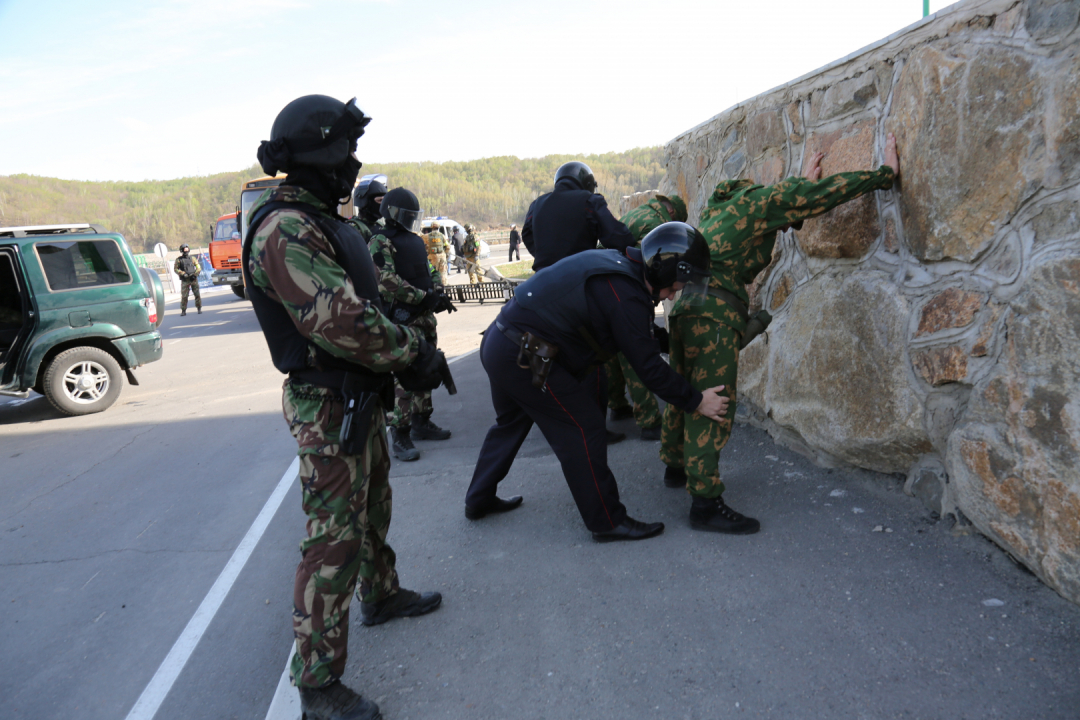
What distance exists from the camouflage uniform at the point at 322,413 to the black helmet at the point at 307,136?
106 millimetres

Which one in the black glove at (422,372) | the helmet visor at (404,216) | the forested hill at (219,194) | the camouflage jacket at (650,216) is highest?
the forested hill at (219,194)

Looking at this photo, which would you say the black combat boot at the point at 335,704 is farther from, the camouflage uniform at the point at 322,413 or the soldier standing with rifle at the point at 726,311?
the soldier standing with rifle at the point at 726,311

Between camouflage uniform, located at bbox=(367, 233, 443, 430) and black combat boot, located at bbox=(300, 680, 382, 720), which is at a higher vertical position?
camouflage uniform, located at bbox=(367, 233, 443, 430)

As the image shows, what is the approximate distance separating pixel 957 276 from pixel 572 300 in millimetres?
1706

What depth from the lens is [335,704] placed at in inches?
87.7

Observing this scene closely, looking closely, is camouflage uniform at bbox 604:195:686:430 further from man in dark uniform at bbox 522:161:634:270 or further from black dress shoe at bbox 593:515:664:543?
black dress shoe at bbox 593:515:664:543

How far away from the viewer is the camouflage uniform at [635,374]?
4.54 meters

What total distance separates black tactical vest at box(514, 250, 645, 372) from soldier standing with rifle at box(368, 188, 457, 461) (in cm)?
215

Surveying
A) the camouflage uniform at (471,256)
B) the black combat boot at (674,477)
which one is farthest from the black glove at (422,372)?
the camouflage uniform at (471,256)

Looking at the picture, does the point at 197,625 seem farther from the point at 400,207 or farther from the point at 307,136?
the point at 400,207

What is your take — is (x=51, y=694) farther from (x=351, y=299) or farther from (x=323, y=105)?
(x=323, y=105)

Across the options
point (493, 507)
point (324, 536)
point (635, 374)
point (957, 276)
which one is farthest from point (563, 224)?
point (324, 536)

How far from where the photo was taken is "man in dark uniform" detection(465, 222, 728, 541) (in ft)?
9.84

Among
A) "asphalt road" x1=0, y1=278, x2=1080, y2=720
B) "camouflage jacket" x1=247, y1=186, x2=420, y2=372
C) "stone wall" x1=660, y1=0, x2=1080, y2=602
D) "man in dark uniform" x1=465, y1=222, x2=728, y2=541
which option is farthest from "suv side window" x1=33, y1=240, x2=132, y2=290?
"stone wall" x1=660, y1=0, x2=1080, y2=602
